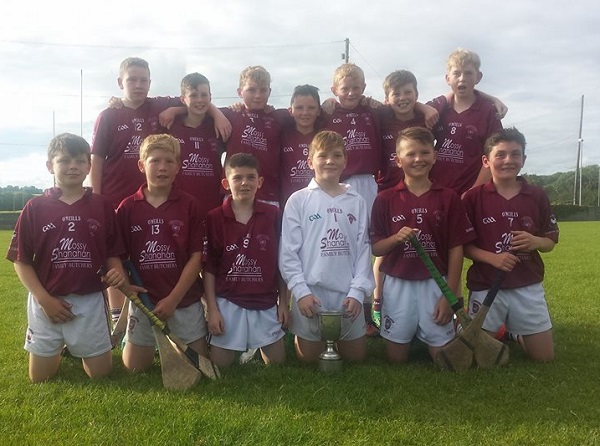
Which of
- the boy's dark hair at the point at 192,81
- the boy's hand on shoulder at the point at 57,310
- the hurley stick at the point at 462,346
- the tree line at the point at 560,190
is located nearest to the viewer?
the boy's hand on shoulder at the point at 57,310

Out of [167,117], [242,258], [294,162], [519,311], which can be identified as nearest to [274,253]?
[242,258]

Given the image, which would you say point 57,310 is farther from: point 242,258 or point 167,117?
point 167,117

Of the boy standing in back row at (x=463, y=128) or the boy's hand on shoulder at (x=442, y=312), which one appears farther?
the boy standing in back row at (x=463, y=128)

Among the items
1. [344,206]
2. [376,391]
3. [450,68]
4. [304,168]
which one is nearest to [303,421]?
[376,391]

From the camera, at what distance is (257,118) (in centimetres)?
549

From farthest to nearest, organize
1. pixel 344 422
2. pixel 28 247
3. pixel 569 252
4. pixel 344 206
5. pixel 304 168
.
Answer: pixel 569 252, pixel 304 168, pixel 344 206, pixel 28 247, pixel 344 422

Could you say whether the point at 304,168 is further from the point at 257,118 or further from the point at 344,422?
the point at 344,422

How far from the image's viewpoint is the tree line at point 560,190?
172 feet

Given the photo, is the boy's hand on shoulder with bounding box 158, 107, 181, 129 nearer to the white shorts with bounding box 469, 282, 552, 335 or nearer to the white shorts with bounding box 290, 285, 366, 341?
the white shorts with bounding box 290, 285, 366, 341

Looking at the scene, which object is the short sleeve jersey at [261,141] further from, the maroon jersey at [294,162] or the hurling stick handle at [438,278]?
the hurling stick handle at [438,278]

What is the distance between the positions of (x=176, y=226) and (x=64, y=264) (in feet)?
2.71

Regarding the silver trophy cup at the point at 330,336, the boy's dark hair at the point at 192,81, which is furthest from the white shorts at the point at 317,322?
the boy's dark hair at the point at 192,81

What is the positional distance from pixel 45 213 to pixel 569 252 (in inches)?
538

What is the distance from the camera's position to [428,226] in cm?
457
